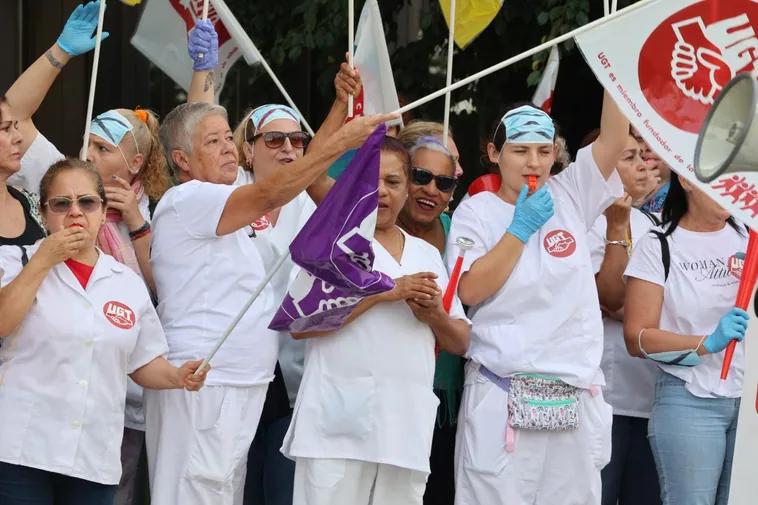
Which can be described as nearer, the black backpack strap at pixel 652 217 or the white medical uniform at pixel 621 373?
the white medical uniform at pixel 621 373

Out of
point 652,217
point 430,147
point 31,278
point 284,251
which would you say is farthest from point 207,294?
point 652,217

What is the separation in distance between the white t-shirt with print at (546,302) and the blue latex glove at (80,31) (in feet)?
5.40

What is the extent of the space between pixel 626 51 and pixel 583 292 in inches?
37.5

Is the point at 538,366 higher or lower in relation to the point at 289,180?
lower

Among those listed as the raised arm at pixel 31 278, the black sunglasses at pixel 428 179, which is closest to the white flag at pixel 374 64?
the black sunglasses at pixel 428 179

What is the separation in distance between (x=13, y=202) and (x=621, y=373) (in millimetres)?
2629

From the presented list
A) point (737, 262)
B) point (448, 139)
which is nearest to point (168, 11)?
point (448, 139)

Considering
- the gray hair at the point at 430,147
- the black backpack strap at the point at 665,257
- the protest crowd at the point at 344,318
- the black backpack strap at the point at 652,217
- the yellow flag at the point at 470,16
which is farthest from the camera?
the yellow flag at the point at 470,16

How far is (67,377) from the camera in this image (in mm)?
4273

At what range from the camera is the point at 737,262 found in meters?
5.21

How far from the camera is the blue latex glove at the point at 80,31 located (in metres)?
5.23

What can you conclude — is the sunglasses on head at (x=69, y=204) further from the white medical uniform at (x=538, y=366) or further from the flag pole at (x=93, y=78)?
the white medical uniform at (x=538, y=366)

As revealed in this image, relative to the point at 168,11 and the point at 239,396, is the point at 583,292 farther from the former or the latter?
the point at 168,11

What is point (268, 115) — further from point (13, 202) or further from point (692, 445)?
point (692, 445)
